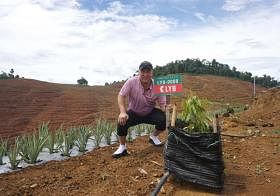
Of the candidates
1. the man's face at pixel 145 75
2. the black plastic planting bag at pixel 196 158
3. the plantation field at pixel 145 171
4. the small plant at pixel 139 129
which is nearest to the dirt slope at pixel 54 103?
the small plant at pixel 139 129

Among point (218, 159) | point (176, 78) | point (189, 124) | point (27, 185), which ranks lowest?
point (27, 185)

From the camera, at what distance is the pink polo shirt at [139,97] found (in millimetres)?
5410

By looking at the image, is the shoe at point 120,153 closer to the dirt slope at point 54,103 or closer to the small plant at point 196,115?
the small plant at point 196,115

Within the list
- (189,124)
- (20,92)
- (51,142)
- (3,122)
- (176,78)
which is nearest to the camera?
(189,124)

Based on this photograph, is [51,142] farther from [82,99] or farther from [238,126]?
[82,99]

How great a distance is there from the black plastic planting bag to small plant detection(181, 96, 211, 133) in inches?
12.2

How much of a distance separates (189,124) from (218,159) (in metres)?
0.64

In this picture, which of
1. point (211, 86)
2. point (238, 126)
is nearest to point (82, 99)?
point (211, 86)

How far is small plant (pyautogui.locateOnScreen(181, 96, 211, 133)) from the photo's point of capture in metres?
4.50

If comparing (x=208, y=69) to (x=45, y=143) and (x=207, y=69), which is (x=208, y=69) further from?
(x=45, y=143)

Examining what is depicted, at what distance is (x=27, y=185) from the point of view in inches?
168

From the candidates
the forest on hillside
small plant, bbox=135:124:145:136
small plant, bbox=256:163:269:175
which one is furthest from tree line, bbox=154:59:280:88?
small plant, bbox=256:163:269:175

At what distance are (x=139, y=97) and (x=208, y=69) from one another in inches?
962

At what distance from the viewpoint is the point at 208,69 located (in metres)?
29.3
